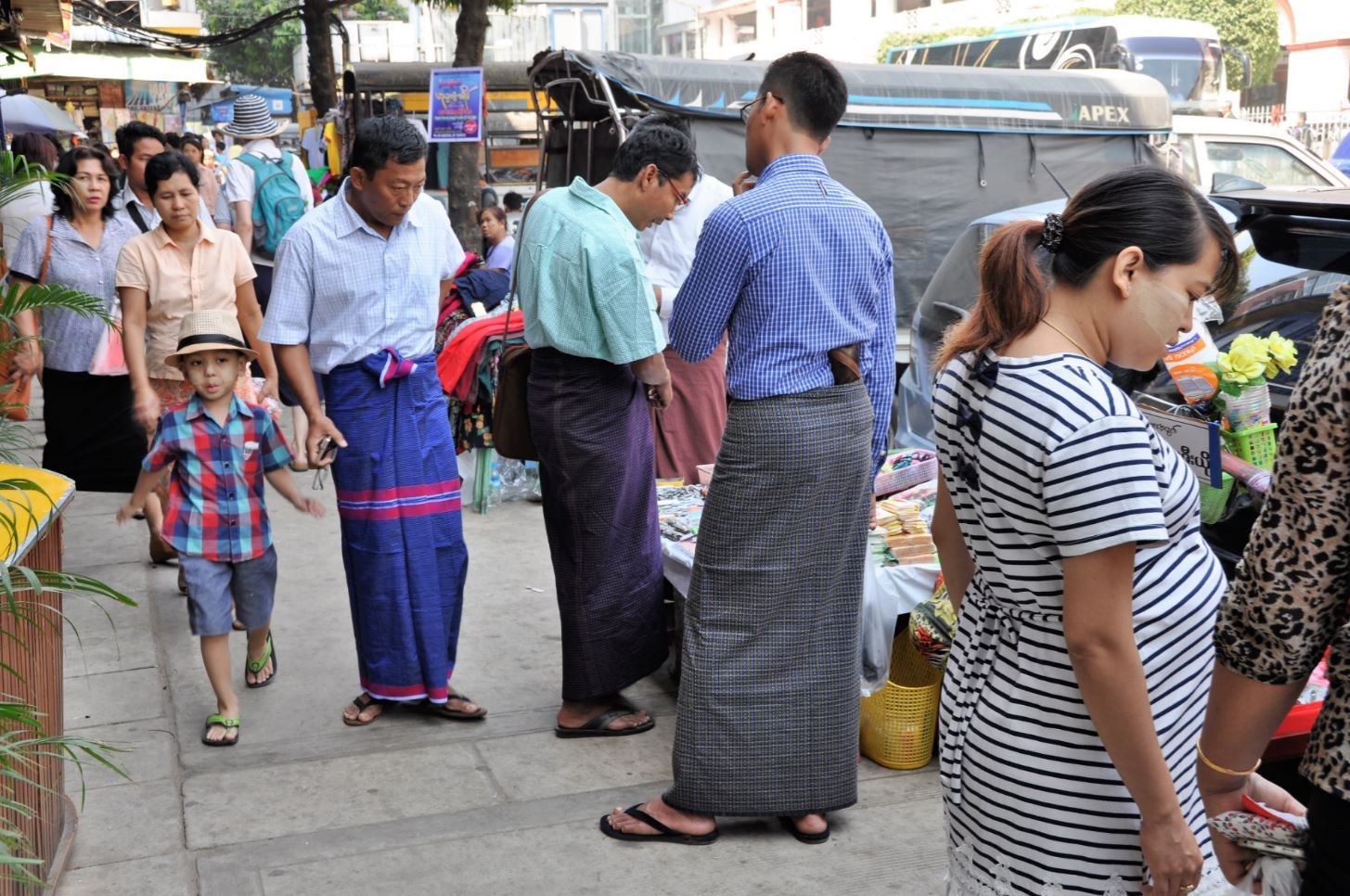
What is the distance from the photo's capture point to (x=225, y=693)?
4.20 meters

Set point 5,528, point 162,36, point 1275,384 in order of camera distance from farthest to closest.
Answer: point 162,36 → point 1275,384 → point 5,528

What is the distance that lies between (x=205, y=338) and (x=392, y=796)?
158cm

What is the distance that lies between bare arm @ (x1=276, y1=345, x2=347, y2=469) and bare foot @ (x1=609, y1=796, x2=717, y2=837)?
144cm

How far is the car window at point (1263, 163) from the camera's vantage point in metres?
11.5

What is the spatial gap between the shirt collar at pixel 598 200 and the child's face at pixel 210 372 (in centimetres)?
129

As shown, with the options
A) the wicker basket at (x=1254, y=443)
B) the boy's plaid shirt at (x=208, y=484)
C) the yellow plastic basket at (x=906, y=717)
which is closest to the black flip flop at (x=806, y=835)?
the yellow plastic basket at (x=906, y=717)

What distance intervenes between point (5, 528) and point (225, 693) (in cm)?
159

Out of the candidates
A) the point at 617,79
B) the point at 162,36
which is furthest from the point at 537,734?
the point at 162,36

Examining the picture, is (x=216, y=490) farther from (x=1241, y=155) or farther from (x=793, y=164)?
(x=1241, y=155)

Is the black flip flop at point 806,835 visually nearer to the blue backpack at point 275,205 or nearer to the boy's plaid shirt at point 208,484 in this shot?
the boy's plaid shirt at point 208,484

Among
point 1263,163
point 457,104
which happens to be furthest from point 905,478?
point 1263,163

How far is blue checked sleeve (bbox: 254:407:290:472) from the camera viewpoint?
4.26 metres

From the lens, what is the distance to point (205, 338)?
164 inches

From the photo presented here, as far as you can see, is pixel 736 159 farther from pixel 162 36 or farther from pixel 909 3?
pixel 909 3
